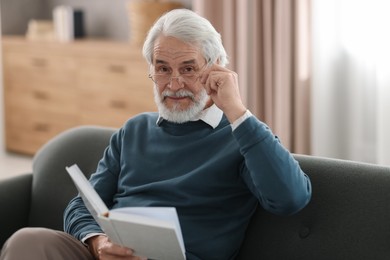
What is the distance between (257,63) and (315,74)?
0.38 metres

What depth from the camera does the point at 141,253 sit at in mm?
2127

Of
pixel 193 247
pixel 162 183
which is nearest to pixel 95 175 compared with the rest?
pixel 162 183

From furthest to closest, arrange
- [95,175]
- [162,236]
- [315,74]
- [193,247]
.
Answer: [315,74] → [95,175] → [193,247] → [162,236]

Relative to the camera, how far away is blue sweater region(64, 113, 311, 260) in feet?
6.97

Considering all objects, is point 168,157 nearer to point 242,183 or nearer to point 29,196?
point 242,183

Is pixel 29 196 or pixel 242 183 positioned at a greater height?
pixel 242 183

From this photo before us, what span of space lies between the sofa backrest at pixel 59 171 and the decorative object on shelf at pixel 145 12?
2.28 meters

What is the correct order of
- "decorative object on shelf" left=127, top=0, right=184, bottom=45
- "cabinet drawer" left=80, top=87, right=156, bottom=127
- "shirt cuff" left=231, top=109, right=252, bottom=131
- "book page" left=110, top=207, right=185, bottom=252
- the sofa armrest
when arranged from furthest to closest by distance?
"cabinet drawer" left=80, top=87, right=156, bottom=127 < "decorative object on shelf" left=127, top=0, right=184, bottom=45 < the sofa armrest < "shirt cuff" left=231, top=109, right=252, bottom=131 < "book page" left=110, top=207, right=185, bottom=252

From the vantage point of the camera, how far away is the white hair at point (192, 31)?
2.37 m

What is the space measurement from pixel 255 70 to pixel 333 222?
2347mm

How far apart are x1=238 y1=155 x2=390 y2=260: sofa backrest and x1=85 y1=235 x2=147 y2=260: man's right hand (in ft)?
1.33

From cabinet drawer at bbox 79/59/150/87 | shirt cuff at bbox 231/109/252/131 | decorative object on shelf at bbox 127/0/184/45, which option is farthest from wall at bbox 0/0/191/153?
shirt cuff at bbox 231/109/252/131

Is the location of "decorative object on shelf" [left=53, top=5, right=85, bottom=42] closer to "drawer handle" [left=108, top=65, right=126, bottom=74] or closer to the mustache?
"drawer handle" [left=108, top=65, right=126, bottom=74]

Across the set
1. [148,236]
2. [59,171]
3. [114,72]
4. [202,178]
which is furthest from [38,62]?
[148,236]
